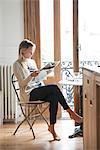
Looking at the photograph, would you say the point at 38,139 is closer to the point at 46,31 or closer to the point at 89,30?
the point at 46,31

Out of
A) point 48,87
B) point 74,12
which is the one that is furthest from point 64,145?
point 74,12

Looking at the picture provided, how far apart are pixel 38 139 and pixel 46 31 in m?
1.93

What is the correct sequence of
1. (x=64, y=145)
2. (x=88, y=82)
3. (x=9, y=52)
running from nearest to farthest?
(x=88, y=82) → (x=64, y=145) → (x=9, y=52)

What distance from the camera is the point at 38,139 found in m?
4.51

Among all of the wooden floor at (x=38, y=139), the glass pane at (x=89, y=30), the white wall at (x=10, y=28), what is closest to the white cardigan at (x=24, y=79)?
the wooden floor at (x=38, y=139)

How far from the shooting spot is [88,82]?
10.4 ft

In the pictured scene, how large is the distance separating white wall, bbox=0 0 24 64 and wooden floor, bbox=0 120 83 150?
1108 millimetres

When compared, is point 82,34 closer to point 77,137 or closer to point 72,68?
point 72,68

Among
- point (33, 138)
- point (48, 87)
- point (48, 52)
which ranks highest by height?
point (48, 52)

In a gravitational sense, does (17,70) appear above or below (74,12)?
below

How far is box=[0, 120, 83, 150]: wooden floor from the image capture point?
412cm

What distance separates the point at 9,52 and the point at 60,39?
832mm

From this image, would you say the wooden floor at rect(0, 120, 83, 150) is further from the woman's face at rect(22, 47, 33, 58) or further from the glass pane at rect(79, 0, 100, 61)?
the glass pane at rect(79, 0, 100, 61)

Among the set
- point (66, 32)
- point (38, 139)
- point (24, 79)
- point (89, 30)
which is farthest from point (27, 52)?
point (89, 30)
